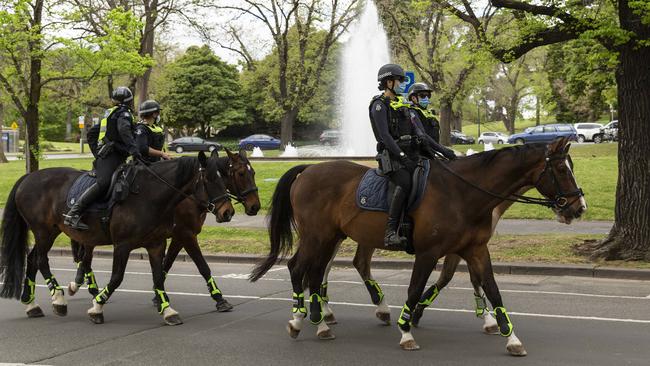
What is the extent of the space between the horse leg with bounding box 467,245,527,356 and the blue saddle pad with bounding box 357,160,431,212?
804mm

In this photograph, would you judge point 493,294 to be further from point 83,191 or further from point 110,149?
point 83,191

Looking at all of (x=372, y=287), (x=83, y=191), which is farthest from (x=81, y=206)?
(x=372, y=287)

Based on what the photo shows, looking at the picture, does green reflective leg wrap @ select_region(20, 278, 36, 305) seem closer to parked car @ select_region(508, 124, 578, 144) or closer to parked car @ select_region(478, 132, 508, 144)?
parked car @ select_region(508, 124, 578, 144)

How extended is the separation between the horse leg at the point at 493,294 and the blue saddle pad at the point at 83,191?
4.47m

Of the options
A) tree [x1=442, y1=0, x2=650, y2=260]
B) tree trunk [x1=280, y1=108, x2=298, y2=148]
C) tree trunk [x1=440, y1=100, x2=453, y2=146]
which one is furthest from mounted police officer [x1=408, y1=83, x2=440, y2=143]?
tree trunk [x1=280, y1=108, x2=298, y2=148]

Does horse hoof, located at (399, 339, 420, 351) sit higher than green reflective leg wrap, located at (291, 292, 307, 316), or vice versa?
green reflective leg wrap, located at (291, 292, 307, 316)

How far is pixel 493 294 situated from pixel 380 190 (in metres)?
1.61

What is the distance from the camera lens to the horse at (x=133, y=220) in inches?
351

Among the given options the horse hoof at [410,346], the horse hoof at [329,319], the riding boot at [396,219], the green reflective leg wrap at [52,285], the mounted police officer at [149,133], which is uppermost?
the mounted police officer at [149,133]

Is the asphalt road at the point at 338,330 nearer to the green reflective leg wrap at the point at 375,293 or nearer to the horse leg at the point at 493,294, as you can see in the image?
the horse leg at the point at 493,294

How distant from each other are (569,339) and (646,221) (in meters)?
6.30

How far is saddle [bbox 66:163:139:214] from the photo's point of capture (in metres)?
9.08

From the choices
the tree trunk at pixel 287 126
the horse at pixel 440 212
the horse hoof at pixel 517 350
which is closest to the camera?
the horse hoof at pixel 517 350

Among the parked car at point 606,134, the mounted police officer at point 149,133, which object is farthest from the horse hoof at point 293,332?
the parked car at point 606,134
